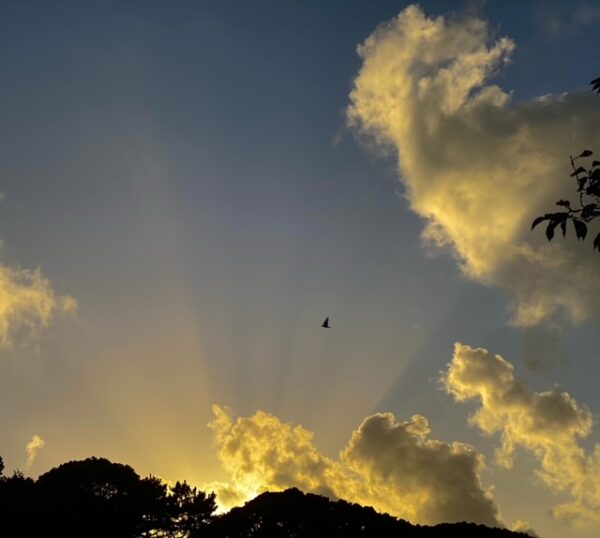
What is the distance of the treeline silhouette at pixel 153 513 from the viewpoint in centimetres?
3369

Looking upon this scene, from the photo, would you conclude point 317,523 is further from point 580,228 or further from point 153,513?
point 580,228

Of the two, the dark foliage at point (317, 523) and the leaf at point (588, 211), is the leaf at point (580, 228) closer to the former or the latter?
the leaf at point (588, 211)

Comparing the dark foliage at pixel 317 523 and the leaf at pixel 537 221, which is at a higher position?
the dark foliage at pixel 317 523

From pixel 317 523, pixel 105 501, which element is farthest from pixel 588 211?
pixel 105 501

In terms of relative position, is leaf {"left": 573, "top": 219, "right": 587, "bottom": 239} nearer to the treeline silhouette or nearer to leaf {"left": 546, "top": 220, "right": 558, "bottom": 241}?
leaf {"left": 546, "top": 220, "right": 558, "bottom": 241}

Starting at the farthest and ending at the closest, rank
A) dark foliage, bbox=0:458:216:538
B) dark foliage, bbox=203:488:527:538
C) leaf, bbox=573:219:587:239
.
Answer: dark foliage, bbox=0:458:216:538 → dark foliage, bbox=203:488:527:538 → leaf, bbox=573:219:587:239

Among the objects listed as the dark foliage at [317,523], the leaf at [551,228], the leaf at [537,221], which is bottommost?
the leaf at [551,228]

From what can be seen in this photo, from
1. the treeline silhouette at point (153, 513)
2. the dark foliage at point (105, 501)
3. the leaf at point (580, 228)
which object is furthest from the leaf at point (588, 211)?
the dark foliage at point (105, 501)

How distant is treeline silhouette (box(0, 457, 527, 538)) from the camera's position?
111 ft

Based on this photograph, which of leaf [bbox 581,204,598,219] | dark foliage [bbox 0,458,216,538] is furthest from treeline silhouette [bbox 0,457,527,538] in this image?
leaf [bbox 581,204,598,219]

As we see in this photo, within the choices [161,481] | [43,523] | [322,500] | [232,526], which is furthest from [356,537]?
[161,481]

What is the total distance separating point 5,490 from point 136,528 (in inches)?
450

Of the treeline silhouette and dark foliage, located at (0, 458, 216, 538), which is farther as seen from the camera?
dark foliage, located at (0, 458, 216, 538)

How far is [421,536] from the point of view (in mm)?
32969
